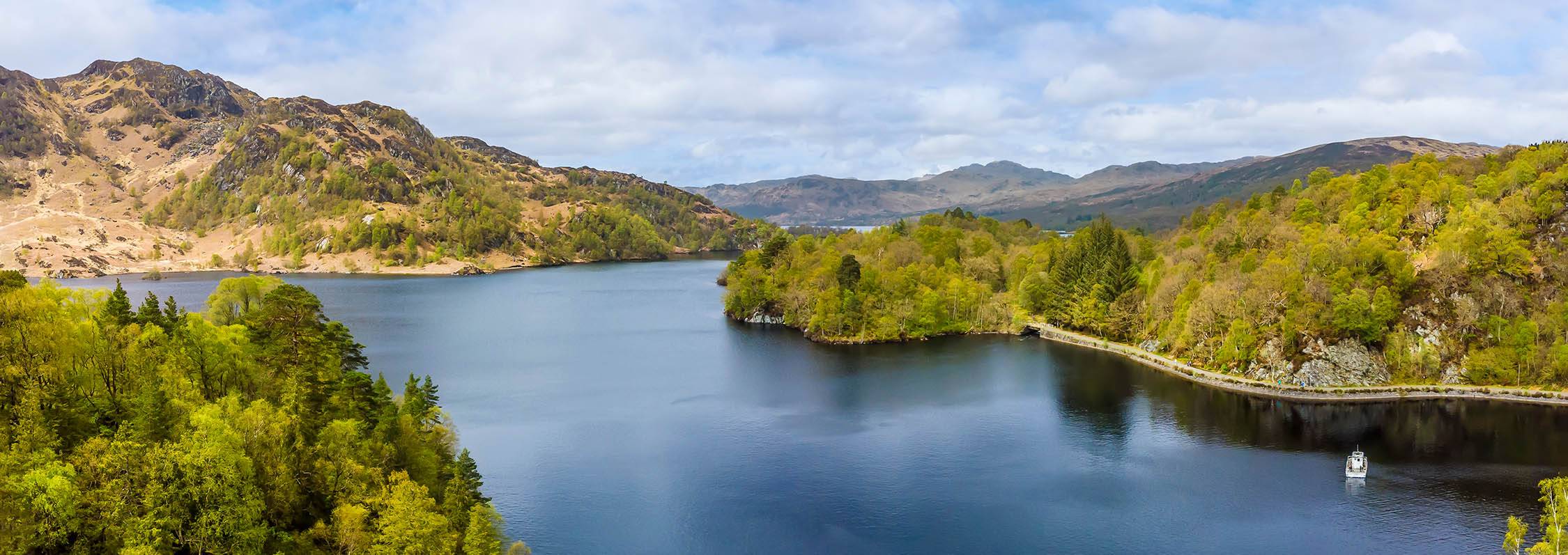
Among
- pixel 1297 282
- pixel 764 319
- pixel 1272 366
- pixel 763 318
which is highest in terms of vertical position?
pixel 1297 282

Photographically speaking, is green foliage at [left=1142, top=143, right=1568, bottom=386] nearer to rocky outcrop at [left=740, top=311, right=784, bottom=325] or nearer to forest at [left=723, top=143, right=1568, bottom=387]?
forest at [left=723, top=143, right=1568, bottom=387]

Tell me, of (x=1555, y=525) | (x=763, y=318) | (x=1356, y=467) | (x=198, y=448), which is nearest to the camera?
(x=198, y=448)

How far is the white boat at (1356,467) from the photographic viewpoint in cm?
5831

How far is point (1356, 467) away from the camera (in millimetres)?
58406

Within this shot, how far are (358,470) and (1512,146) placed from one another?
13932cm

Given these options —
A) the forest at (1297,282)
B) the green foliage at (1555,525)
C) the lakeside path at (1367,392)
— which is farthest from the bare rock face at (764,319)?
the green foliage at (1555,525)

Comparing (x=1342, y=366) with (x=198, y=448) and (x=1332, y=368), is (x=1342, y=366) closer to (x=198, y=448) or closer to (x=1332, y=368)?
(x=1332, y=368)

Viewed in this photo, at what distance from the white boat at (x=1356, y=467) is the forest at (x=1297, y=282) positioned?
29.5 m

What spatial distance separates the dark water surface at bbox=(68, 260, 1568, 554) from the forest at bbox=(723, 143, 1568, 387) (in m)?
8.34

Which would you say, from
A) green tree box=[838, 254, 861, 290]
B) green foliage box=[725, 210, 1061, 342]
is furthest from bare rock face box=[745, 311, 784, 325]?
green tree box=[838, 254, 861, 290]

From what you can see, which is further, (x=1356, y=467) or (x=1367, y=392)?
(x=1367, y=392)

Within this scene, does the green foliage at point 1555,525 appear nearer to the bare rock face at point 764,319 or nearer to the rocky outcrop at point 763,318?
the bare rock face at point 764,319

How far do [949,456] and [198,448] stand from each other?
155ft

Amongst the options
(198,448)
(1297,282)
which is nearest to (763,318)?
(1297,282)
